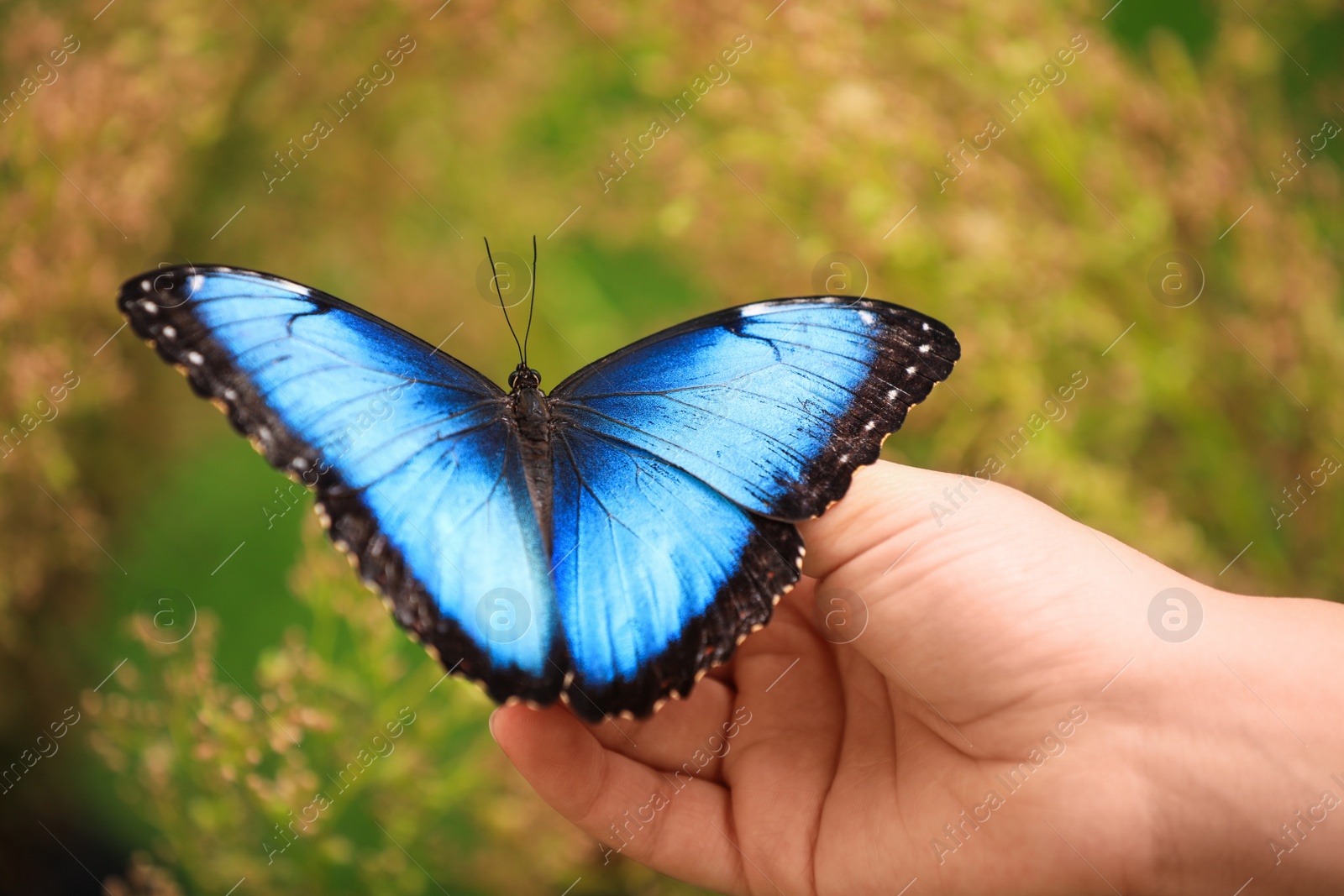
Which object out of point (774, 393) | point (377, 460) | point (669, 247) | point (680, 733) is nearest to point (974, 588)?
point (774, 393)

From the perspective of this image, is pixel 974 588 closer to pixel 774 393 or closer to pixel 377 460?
pixel 774 393

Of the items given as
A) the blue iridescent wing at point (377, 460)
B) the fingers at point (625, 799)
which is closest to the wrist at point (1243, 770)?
the fingers at point (625, 799)

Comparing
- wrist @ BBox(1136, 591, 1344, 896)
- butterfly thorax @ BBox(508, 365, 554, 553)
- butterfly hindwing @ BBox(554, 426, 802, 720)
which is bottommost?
wrist @ BBox(1136, 591, 1344, 896)

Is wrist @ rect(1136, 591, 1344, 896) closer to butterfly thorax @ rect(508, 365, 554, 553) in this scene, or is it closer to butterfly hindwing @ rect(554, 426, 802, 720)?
butterfly hindwing @ rect(554, 426, 802, 720)

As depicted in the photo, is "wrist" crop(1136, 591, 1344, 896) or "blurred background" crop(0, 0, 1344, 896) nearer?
"wrist" crop(1136, 591, 1344, 896)

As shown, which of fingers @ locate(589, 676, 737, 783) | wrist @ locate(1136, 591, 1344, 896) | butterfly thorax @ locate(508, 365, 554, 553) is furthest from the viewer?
fingers @ locate(589, 676, 737, 783)

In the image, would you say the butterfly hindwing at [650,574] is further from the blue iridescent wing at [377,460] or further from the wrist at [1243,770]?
the wrist at [1243,770]

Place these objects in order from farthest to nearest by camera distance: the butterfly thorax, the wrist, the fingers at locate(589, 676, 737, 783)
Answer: the fingers at locate(589, 676, 737, 783) → the butterfly thorax → the wrist

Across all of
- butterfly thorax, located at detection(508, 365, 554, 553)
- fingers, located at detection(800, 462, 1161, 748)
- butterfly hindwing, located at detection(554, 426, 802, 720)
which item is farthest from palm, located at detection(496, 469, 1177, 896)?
butterfly thorax, located at detection(508, 365, 554, 553)
